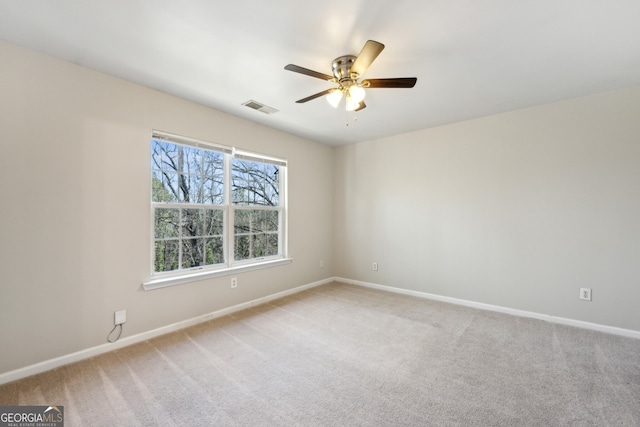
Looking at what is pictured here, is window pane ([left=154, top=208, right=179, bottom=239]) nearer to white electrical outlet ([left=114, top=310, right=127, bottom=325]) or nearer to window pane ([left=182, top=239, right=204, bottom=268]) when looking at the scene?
window pane ([left=182, top=239, right=204, bottom=268])

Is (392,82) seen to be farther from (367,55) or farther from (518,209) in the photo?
(518,209)

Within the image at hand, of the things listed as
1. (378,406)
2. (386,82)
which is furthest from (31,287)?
(386,82)

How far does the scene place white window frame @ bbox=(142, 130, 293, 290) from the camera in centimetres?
276

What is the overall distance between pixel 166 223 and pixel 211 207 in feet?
1.71

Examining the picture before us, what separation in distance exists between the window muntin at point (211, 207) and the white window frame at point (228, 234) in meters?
0.01

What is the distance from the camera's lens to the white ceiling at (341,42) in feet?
5.45

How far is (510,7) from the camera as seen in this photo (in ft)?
5.37

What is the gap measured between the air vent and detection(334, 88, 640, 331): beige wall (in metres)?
1.90

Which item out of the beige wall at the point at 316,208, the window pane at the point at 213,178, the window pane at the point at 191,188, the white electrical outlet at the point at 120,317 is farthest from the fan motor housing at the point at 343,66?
the white electrical outlet at the point at 120,317

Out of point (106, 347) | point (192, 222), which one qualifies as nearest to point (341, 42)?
point (192, 222)

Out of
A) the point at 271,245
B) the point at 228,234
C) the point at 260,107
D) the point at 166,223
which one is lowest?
the point at 271,245

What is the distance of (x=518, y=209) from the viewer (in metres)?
3.27

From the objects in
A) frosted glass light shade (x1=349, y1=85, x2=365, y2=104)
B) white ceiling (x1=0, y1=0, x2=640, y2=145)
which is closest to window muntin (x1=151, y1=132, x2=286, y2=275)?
white ceiling (x1=0, y1=0, x2=640, y2=145)

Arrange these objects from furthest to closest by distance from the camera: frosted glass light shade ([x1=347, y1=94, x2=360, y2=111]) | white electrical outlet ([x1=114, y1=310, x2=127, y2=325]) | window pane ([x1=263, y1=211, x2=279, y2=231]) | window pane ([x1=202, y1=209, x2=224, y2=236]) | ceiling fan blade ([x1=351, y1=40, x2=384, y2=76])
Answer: window pane ([x1=263, y1=211, x2=279, y2=231]) → window pane ([x1=202, y1=209, x2=224, y2=236]) → white electrical outlet ([x1=114, y1=310, x2=127, y2=325]) → frosted glass light shade ([x1=347, y1=94, x2=360, y2=111]) → ceiling fan blade ([x1=351, y1=40, x2=384, y2=76])
